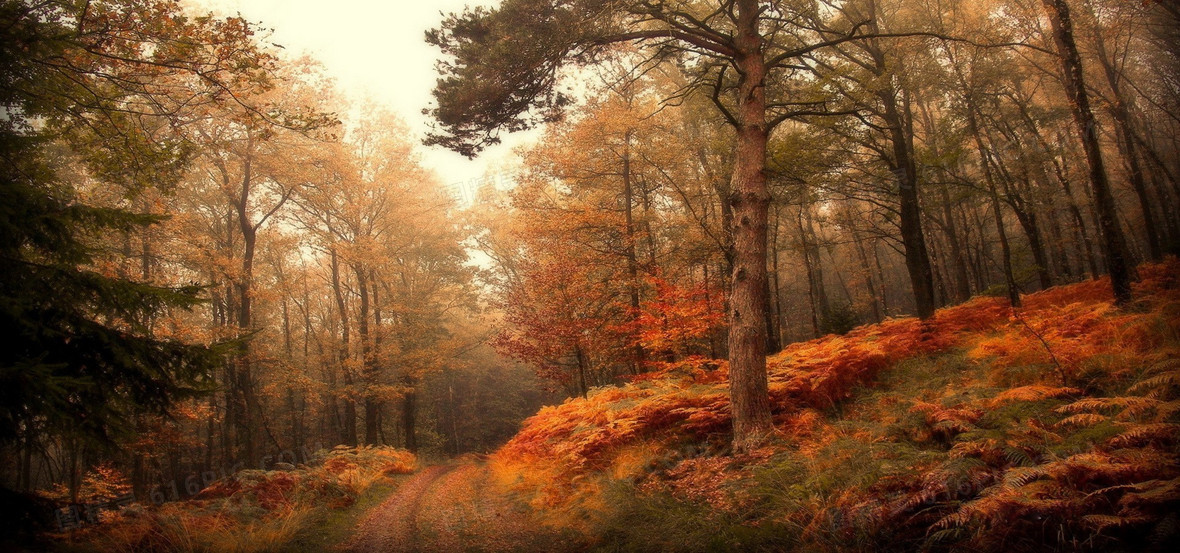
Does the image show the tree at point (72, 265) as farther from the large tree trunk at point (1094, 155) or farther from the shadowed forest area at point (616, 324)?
the large tree trunk at point (1094, 155)

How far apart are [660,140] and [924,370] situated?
369 inches

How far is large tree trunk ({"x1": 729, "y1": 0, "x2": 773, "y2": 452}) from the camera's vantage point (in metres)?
6.11

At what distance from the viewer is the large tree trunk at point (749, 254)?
6105 mm

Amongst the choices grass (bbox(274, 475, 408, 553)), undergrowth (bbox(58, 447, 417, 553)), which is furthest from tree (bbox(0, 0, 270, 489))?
grass (bbox(274, 475, 408, 553))

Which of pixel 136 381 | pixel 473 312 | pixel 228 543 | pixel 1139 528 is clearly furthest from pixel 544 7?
pixel 473 312

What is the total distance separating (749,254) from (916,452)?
3012mm

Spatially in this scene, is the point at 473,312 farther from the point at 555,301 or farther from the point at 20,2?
the point at 20,2

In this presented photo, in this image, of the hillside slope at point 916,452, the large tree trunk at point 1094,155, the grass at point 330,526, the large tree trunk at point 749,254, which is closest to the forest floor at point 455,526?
the grass at point 330,526

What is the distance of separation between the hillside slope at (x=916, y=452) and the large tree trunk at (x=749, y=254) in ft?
1.56

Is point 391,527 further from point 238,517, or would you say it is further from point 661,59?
point 661,59

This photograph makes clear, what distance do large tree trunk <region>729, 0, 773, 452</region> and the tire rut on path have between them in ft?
14.6

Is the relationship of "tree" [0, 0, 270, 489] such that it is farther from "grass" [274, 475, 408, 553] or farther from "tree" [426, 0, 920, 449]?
"tree" [426, 0, 920, 449]

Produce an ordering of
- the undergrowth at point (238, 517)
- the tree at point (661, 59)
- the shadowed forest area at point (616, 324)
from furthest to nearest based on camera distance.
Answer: the tree at point (661, 59) < the undergrowth at point (238, 517) < the shadowed forest area at point (616, 324)

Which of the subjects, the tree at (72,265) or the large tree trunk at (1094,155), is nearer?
the tree at (72,265)
